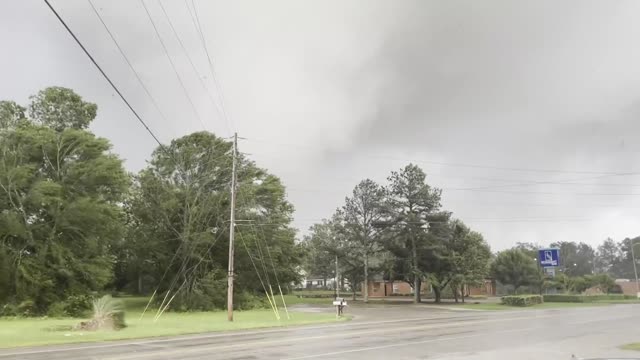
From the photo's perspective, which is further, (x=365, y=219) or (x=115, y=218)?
(x=365, y=219)

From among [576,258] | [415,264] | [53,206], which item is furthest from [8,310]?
[576,258]

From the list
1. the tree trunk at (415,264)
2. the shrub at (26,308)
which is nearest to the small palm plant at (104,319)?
the shrub at (26,308)

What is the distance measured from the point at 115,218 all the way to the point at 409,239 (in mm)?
31834

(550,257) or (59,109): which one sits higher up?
(59,109)

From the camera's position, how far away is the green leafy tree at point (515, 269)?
83062 mm

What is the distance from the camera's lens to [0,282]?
41562 millimetres

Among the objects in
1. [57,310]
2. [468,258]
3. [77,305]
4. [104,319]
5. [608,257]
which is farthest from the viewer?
[608,257]

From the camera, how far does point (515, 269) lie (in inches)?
3273

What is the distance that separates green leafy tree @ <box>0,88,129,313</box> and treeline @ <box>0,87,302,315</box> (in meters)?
0.09

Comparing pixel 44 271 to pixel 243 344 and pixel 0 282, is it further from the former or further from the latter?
pixel 243 344

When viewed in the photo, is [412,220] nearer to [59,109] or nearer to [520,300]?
[520,300]

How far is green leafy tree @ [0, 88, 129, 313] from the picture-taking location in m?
42.0

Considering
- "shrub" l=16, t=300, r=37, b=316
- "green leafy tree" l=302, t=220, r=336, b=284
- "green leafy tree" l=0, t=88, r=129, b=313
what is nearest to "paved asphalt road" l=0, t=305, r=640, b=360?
"shrub" l=16, t=300, r=37, b=316

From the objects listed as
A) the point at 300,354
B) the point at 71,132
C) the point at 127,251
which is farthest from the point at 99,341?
the point at 127,251
